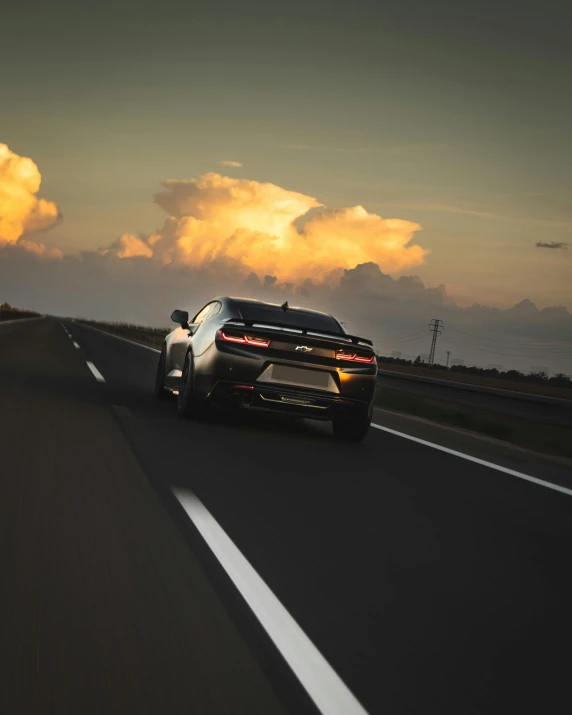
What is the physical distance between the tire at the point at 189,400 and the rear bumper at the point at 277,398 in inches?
23.5

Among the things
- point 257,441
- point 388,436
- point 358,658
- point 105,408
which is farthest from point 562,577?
point 105,408

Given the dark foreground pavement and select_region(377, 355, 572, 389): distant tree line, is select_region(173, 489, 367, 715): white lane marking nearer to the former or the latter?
the dark foreground pavement

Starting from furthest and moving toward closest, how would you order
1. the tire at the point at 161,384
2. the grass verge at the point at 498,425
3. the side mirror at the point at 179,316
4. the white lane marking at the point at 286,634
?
the grass verge at the point at 498,425, the tire at the point at 161,384, the side mirror at the point at 179,316, the white lane marking at the point at 286,634

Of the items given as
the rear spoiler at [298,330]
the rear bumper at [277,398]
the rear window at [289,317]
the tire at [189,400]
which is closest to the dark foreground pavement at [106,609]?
the rear bumper at [277,398]

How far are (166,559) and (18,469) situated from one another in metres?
2.51

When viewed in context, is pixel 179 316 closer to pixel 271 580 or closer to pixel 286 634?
pixel 271 580

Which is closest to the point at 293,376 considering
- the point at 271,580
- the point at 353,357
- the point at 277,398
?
the point at 277,398

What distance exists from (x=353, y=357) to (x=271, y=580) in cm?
537

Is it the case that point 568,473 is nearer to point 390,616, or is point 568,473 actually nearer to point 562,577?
point 562,577

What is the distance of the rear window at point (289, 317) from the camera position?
10.2 m

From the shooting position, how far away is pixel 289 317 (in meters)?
10.4

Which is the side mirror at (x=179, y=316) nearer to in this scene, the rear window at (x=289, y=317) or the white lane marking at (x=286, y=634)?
the rear window at (x=289, y=317)

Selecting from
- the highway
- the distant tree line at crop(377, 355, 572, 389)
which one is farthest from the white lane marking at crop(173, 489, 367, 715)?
the distant tree line at crop(377, 355, 572, 389)

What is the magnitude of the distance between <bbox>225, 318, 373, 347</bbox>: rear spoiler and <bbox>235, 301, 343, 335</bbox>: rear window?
27cm
